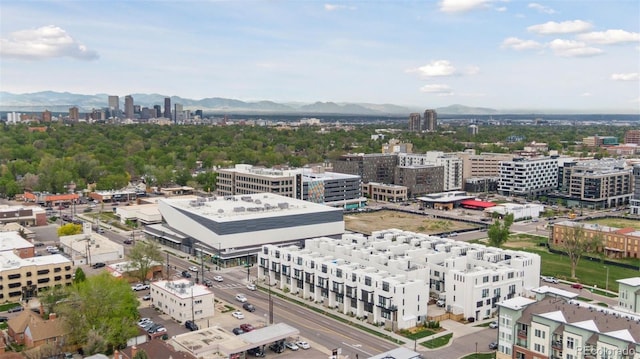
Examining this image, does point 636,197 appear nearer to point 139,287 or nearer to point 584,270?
point 584,270

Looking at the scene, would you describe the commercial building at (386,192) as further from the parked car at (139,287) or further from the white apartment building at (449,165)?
the parked car at (139,287)

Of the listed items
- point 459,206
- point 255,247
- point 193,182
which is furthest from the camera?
point 193,182

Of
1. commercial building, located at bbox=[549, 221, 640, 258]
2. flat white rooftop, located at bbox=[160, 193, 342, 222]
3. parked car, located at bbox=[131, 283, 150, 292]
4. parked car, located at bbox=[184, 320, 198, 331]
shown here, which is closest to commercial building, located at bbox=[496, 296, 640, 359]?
parked car, located at bbox=[184, 320, 198, 331]

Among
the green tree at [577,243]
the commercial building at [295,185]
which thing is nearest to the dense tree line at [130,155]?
the commercial building at [295,185]

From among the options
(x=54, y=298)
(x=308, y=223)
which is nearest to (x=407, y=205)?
(x=308, y=223)

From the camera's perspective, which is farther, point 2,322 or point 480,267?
point 480,267

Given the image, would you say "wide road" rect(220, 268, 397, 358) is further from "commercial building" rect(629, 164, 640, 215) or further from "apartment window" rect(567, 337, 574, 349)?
"commercial building" rect(629, 164, 640, 215)

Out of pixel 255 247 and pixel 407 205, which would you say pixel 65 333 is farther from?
pixel 407 205
